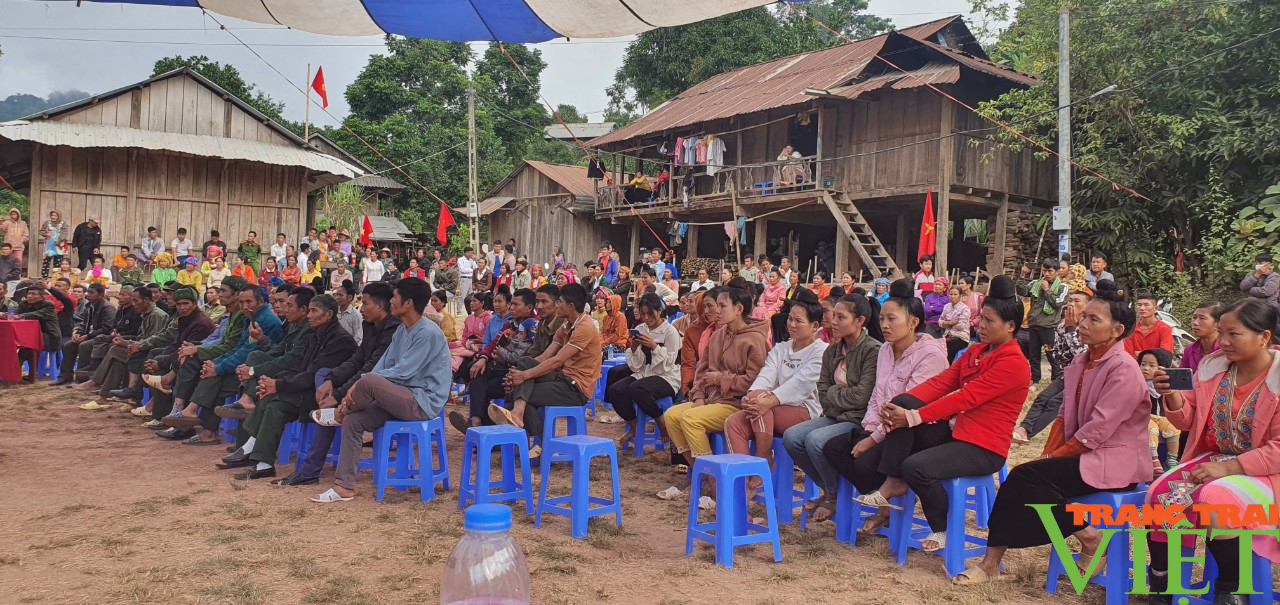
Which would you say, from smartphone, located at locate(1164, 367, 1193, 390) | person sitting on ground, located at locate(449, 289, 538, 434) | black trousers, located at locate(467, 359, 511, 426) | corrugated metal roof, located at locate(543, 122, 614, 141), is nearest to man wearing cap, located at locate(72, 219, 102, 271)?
person sitting on ground, located at locate(449, 289, 538, 434)

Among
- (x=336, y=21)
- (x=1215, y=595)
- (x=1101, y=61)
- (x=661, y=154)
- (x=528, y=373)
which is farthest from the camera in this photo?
(x=661, y=154)

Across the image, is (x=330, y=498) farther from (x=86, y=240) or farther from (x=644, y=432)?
(x=86, y=240)

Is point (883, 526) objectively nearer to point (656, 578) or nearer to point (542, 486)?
point (656, 578)

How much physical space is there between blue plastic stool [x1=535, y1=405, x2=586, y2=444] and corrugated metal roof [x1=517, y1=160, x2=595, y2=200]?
64.8 feet

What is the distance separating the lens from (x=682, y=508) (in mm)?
5770

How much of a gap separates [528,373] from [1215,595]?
4.35m

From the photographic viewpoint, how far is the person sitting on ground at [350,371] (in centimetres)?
620

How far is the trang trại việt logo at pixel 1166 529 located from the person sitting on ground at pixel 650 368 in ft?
11.3

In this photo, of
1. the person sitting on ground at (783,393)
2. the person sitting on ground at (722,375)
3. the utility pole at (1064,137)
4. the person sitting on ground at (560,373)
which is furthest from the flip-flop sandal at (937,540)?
the utility pole at (1064,137)

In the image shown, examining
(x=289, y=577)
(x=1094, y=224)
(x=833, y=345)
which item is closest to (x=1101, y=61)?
(x=1094, y=224)

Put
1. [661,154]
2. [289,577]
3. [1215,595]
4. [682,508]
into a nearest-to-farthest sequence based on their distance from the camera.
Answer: [1215,595]
[289,577]
[682,508]
[661,154]

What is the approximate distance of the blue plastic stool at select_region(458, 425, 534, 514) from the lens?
17.7ft

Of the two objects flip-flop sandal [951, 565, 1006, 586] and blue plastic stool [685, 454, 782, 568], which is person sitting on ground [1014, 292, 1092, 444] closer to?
flip-flop sandal [951, 565, 1006, 586]

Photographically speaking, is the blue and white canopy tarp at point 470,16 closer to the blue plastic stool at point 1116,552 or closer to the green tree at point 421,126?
the blue plastic stool at point 1116,552
